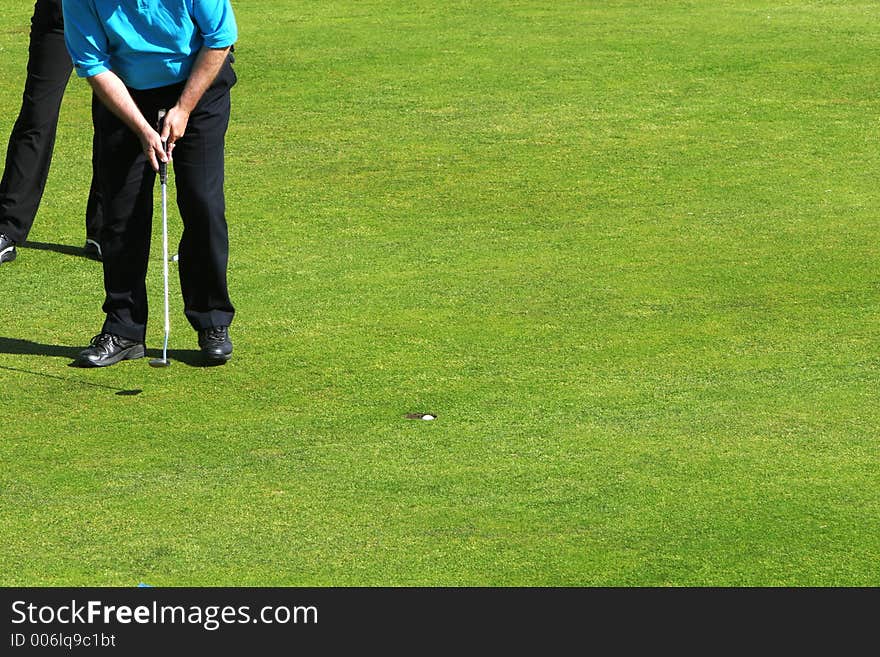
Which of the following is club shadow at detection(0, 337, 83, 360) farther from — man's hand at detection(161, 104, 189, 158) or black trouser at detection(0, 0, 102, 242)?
black trouser at detection(0, 0, 102, 242)

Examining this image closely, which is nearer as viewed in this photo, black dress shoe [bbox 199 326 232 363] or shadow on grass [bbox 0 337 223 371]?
black dress shoe [bbox 199 326 232 363]

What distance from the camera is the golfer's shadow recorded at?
701cm

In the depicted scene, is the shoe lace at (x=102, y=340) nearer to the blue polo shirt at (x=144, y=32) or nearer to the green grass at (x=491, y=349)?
the green grass at (x=491, y=349)

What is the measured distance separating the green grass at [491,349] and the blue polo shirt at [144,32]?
127cm

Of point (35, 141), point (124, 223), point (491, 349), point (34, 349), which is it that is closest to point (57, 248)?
point (35, 141)

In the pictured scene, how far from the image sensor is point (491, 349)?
7.05m

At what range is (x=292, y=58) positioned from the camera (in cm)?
1366

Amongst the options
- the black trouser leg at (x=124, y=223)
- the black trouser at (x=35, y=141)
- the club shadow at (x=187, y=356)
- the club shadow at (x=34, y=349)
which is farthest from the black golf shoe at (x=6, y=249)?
the club shadow at (x=187, y=356)

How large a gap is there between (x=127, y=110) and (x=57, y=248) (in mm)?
2456

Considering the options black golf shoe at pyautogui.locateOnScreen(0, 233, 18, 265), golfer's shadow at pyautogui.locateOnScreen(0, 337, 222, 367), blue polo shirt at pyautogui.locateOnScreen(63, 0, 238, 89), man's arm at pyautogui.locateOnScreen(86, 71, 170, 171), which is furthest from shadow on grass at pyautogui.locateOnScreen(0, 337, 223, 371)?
Answer: black golf shoe at pyautogui.locateOnScreen(0, 233, 18, 265)

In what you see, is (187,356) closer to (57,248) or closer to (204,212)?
(204,212)

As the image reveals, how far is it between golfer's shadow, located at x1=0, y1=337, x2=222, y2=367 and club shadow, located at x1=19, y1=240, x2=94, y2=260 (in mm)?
1585

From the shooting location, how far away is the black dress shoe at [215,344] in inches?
271

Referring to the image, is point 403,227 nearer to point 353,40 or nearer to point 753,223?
point 753,223
